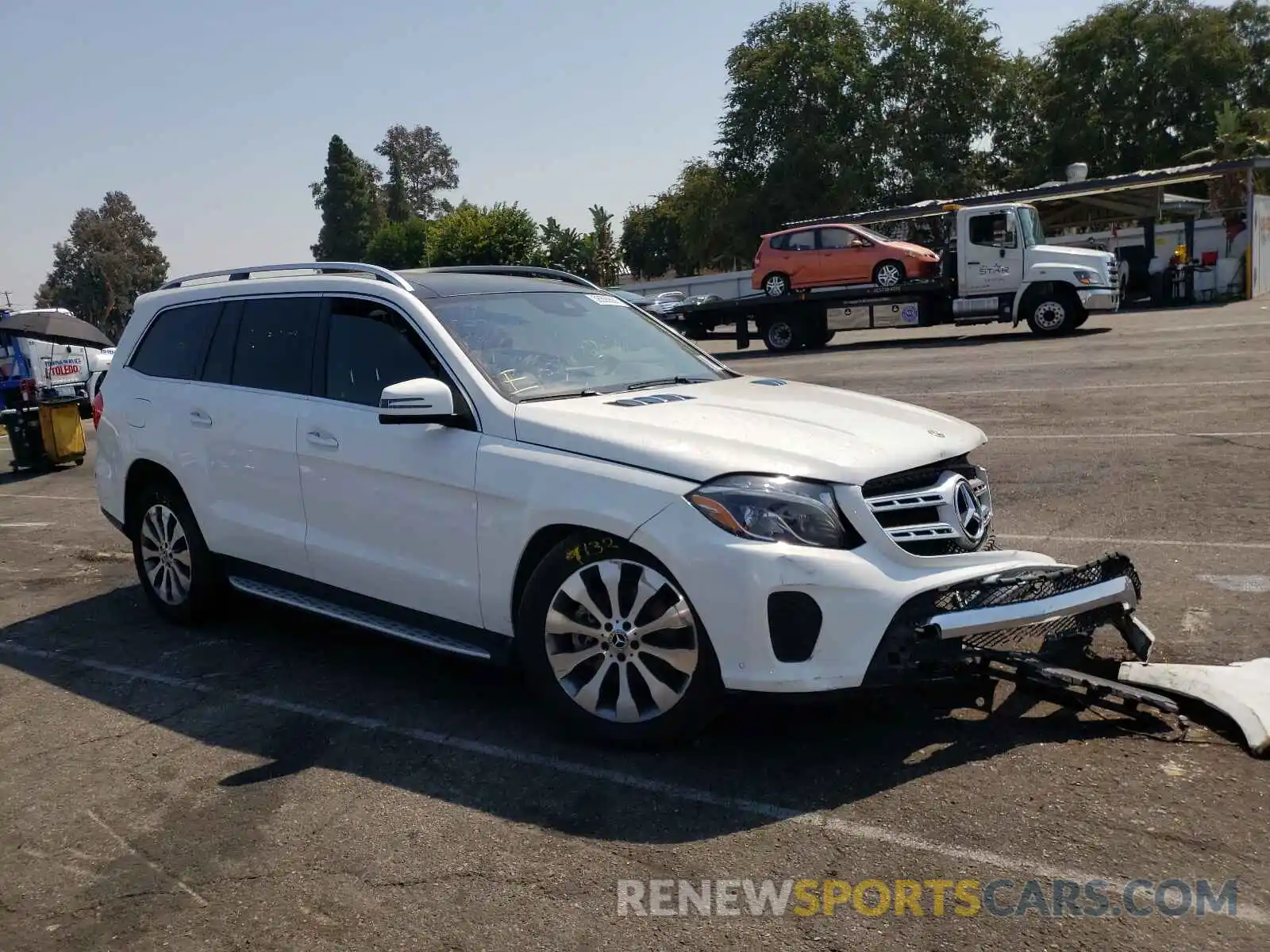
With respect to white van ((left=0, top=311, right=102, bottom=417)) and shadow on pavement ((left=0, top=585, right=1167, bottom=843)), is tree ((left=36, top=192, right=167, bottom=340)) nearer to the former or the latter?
white van ((left=0, top=311, right=102, bottom=417))

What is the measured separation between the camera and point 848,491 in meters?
3.97

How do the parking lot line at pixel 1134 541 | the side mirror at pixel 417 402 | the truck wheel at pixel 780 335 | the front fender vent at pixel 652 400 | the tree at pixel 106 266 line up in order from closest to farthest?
the side mirror at pixel 417 402 → the front fender vent at pixel 652 400 → the parking lot line at pixel 1134 541 → the truck wheel at pixel 780 335 → the tree at pixel 106 266

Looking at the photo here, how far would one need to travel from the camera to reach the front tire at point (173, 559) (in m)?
6.19

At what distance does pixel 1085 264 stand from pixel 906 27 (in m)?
42.1

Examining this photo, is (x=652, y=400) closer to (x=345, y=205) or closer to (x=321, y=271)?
(x=321, y=271)

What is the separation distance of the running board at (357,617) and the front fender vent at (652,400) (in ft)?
3.75

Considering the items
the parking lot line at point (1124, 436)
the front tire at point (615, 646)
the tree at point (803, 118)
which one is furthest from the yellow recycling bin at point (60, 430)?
the tree at point (803, 118)

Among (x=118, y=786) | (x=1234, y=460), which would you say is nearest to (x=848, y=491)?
(x=118, y=786)

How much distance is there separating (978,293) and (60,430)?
1683 cm

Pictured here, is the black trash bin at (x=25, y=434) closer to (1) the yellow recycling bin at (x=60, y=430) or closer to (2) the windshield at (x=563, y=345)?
(1) the yellow recycling bin at (x=60, y=430)

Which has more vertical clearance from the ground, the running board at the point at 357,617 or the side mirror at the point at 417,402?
the side mirror at the point at 417,402

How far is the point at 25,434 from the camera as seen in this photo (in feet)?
49.7

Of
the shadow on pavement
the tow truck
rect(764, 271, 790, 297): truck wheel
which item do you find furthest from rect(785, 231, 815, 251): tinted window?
the shadow on pavement

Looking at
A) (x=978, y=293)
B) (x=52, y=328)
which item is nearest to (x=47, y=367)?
(x=52, y=328)
